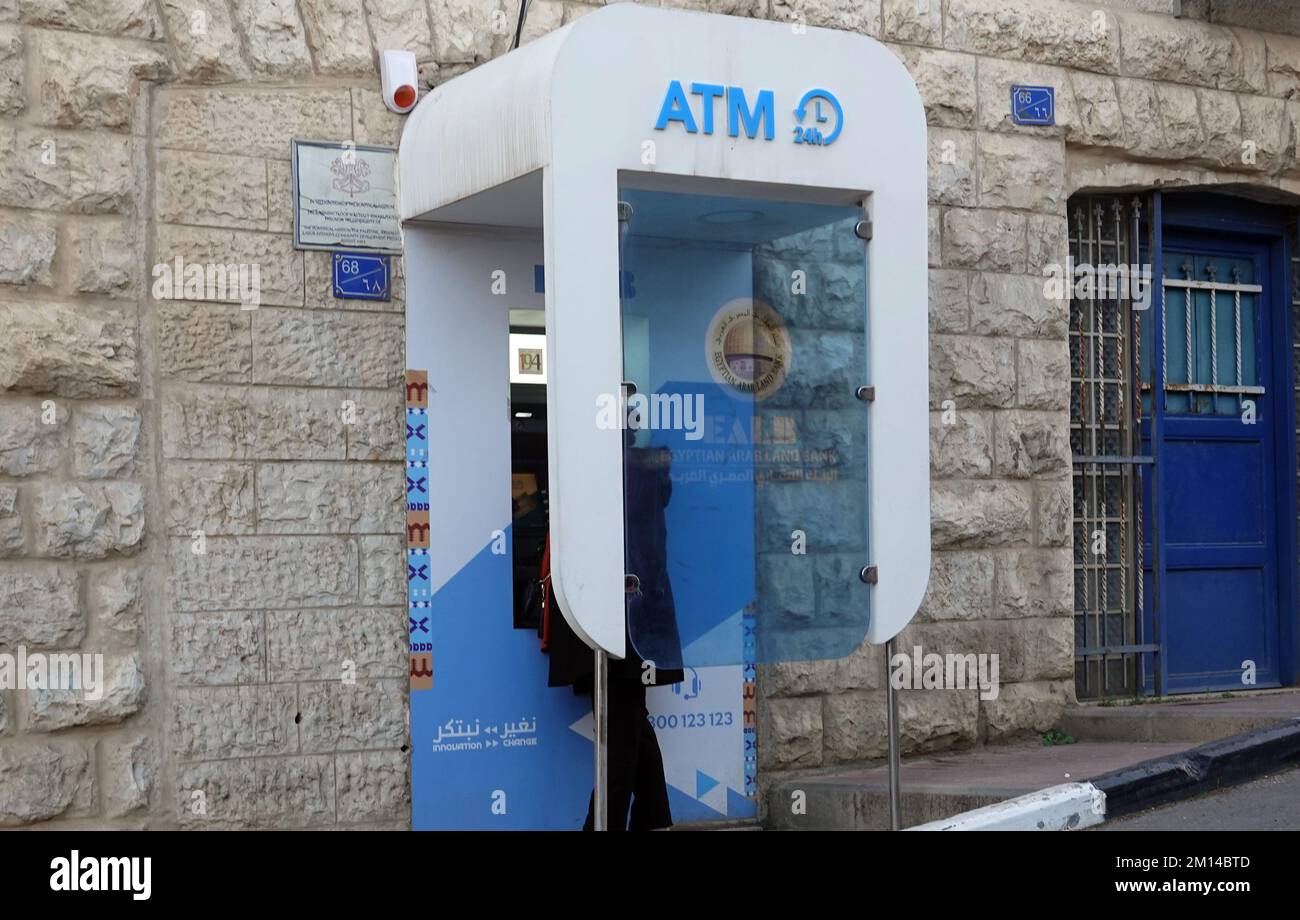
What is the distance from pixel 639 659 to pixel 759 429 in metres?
0.94

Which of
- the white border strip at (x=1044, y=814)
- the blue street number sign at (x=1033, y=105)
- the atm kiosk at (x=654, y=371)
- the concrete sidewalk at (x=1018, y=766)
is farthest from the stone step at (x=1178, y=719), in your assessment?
the blue street number sign at (x=1033, y=105)

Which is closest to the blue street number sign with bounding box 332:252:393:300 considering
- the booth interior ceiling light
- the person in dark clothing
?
the booth interior ceiling light

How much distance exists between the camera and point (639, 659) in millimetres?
5758

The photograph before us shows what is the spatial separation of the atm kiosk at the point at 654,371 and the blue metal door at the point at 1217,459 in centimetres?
299

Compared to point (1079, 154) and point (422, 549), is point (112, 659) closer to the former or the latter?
point (422, 549)

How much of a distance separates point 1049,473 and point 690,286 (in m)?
2.88

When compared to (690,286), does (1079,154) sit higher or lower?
Result: higher

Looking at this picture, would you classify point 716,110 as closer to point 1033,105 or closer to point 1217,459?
point 1033,105

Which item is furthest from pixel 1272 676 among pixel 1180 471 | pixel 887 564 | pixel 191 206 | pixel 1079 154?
pixel 191 206

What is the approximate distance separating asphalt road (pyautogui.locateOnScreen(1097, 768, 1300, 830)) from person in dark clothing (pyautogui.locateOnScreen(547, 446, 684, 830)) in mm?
1672

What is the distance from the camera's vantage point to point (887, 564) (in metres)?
5.68

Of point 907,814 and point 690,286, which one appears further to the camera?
point 907,814

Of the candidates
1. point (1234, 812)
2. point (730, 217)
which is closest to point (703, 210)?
point (730, 217)

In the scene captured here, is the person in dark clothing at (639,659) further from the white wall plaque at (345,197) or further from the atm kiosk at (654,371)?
the white wall plaque at (345,197)
